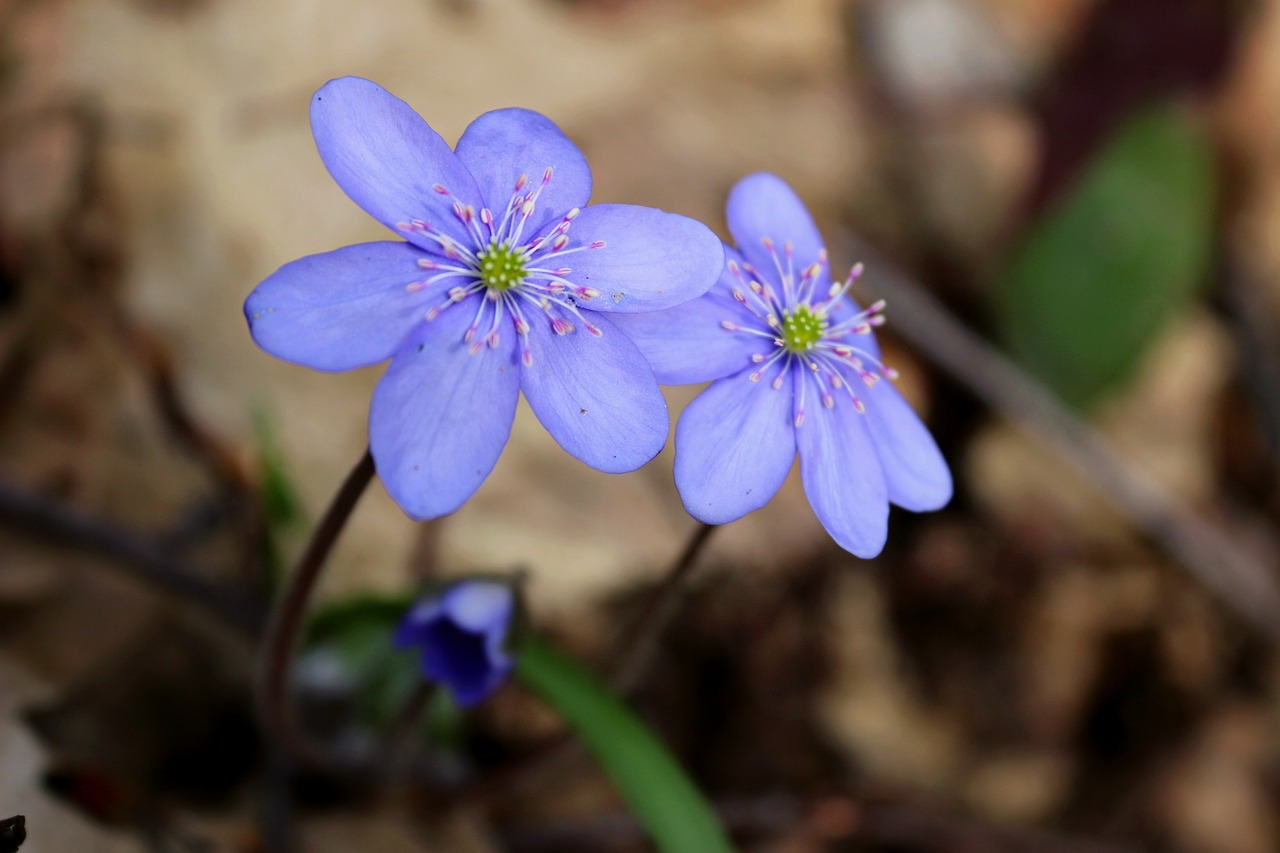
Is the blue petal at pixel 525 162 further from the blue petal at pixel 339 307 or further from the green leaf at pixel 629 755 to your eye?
the green leaf at pixel 629 755

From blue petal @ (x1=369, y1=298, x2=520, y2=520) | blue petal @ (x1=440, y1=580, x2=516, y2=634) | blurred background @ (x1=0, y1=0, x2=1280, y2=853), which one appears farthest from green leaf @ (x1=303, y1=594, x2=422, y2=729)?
blue petal @ (x1=369, y1=298, x2=520, y2=520)

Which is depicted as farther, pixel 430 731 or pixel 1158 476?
pixel 1158 476

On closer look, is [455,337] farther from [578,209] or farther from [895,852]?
[895,852]

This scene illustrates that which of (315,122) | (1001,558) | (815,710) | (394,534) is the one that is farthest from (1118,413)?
(315,122)

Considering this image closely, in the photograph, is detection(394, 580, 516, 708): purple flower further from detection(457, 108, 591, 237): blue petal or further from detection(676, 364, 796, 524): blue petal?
detection(457, 108, 591, 237): blue petal

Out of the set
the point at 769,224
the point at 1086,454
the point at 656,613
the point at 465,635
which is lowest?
the point at 465,635

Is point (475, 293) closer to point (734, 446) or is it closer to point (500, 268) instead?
point (500, 268)

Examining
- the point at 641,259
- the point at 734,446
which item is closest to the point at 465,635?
the point at 734,446
